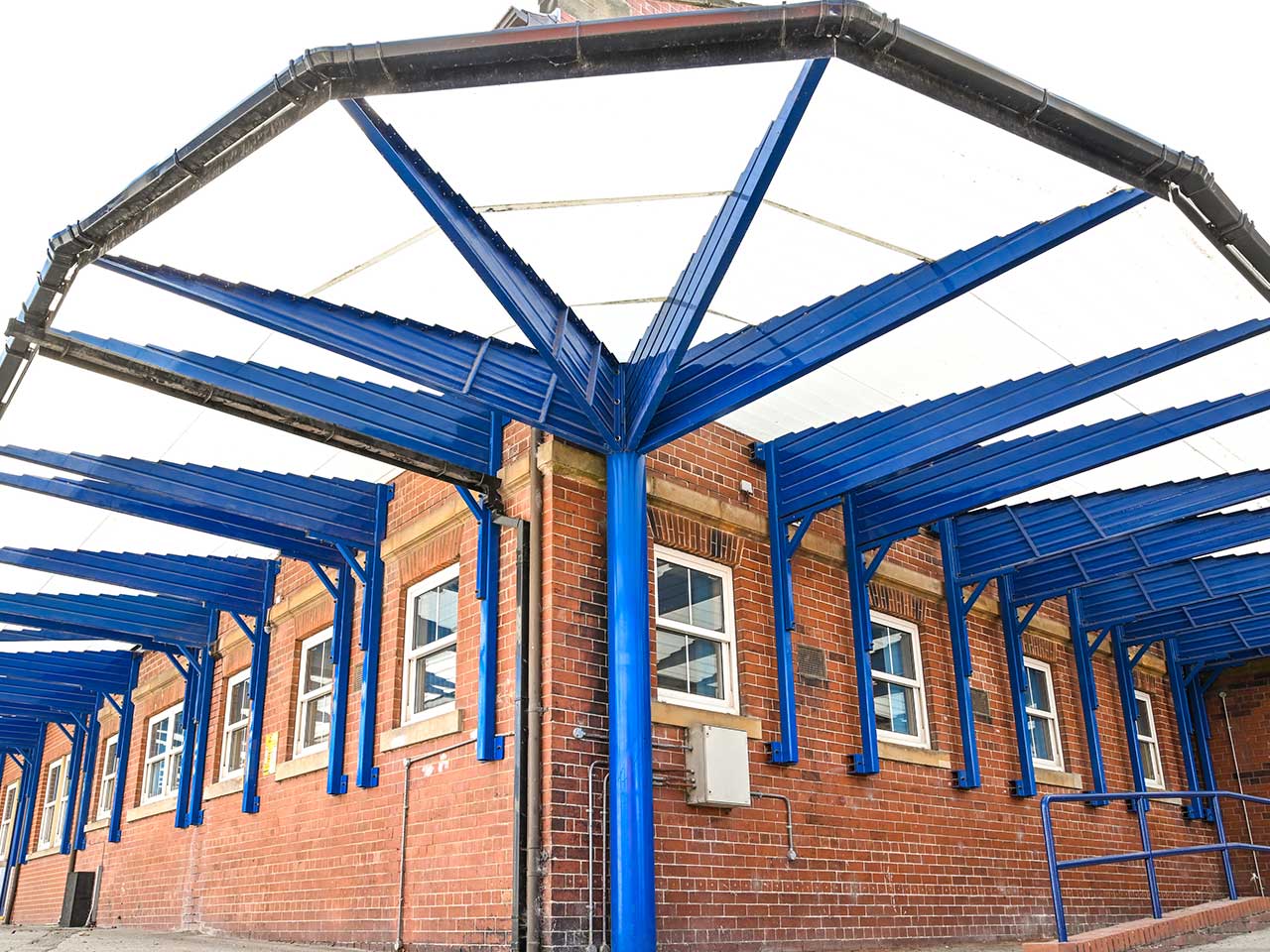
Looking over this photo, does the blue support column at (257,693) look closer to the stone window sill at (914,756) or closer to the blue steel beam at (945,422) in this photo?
the blue steel beam at (945,422)

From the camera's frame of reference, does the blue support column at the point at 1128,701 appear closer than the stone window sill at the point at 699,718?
No

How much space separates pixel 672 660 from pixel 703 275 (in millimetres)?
3749

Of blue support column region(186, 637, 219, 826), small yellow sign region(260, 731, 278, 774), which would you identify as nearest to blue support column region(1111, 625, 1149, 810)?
small yellow sign region(260, 731, 278, 774)

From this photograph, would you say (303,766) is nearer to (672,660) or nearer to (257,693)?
(257,693)

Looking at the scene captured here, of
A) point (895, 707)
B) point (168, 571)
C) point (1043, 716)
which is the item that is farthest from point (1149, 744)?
point (168, 571)

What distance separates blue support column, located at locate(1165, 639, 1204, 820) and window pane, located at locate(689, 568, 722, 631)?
9.56m

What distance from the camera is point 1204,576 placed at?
14.0m

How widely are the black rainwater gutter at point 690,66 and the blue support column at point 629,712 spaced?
4068mm

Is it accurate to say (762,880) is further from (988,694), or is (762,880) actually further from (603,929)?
(988,694)

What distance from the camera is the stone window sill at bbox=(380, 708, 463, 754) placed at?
30.4 feet

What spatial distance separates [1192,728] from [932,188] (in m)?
13.5

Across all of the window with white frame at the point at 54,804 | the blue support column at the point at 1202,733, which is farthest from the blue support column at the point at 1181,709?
the window with white frame at the point at 54,804

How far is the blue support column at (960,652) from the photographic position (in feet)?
38.3

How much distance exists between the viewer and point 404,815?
9602 mm
